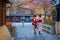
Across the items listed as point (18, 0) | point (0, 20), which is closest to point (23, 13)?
point (18, 0)

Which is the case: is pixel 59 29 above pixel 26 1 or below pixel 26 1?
below

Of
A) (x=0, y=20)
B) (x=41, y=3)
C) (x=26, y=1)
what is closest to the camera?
(x=0, y=20)

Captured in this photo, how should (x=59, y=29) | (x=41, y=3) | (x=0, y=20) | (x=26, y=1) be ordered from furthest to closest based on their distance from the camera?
(x=26, y=1) → (x=41, y=3) → (x=59, y=29) → (x=0, y=20)

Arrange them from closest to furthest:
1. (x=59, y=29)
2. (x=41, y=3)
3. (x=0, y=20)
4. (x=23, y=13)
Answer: (x=0, y=20) < (x=59, y=29) < (x=41, y=3) < (x=23, y=13)

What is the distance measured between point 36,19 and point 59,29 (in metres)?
2.72

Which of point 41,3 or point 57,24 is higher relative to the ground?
point 41,3

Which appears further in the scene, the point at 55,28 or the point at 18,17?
the point at 18,17

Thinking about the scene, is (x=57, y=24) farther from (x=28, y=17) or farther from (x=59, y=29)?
(x=28, y=17)

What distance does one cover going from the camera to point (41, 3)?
33438 millimetres

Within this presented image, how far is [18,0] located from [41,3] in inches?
258

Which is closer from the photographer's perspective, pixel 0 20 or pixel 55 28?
pixel 0 20

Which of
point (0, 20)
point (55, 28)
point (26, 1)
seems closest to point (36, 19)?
point (55, 28)

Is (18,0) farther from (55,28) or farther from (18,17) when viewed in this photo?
(18,17)

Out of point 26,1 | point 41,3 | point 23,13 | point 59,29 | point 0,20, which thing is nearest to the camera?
point 0,20
